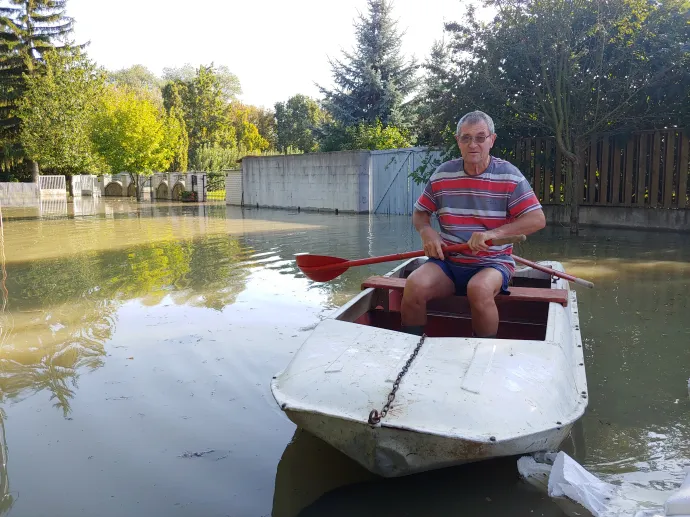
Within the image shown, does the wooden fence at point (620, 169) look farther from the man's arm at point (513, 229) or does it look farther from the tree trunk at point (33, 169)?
the tree trunk at point (33, 169)

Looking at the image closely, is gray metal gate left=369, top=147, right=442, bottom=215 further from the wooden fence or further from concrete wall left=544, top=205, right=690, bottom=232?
concrete wall left=544, top=205, right=690, bottom=232

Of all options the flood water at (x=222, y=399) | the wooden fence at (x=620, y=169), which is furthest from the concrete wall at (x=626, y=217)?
the flood water at (x=222, y=399)

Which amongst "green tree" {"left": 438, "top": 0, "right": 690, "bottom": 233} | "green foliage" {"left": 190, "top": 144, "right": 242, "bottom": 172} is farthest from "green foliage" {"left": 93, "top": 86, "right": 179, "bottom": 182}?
"green tree" {"left": 438, "top": 0, "right": 690, "bottom": 233}

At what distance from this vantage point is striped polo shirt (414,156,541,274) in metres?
3.69

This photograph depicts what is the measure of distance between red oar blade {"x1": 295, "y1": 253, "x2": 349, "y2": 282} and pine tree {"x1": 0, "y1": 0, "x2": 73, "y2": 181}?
1578 inches

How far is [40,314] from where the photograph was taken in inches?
248

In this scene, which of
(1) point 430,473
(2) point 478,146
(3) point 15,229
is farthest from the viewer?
(3) point 15,229

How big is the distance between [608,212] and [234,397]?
42.4ft

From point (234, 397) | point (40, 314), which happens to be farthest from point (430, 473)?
point (40, 314)

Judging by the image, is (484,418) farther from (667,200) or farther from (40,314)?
(667,200)

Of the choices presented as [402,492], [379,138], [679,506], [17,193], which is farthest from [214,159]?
[679,506]

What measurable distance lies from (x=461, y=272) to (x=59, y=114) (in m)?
37.0

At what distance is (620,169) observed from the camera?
47.3 ft

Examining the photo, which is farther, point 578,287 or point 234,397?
point 578,287
